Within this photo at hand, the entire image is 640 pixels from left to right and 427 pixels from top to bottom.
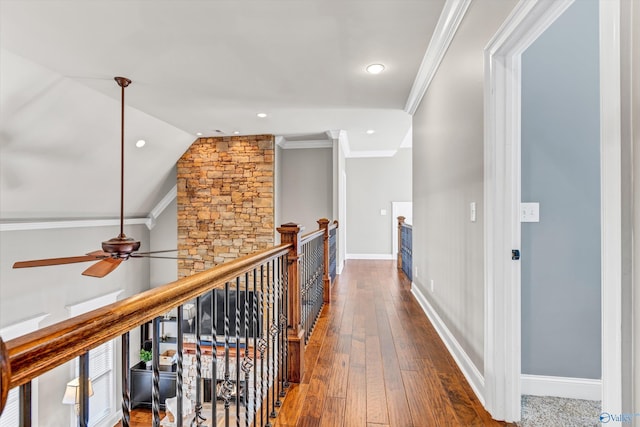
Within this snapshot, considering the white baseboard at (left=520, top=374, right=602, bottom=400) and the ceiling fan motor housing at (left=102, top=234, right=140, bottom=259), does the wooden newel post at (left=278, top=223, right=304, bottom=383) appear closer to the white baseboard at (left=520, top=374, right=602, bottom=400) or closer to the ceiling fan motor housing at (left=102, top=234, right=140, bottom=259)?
the white baseboard at (left=520, top=374, right=602, bottom=400)

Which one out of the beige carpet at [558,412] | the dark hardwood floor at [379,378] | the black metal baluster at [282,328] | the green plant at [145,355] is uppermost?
the black metal baluster at [282,328]

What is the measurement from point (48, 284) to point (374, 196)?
6295 millimetres

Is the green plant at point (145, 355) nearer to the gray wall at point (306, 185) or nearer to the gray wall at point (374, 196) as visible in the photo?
the gray wall at point (306, 185)

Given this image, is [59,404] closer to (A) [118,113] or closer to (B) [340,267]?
(A) [118,113]

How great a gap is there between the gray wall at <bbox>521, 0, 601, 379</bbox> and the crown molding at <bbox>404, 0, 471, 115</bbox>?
574 mm

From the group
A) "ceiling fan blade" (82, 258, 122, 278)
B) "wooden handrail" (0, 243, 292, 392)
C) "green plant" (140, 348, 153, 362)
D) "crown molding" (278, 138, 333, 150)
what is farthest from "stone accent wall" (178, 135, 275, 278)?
"wooden handrail" (0, 243, 292, 392)

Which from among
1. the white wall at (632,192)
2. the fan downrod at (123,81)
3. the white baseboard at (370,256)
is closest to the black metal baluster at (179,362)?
the white wall at (632,192)

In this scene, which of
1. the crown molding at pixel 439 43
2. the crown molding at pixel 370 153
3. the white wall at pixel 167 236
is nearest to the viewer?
the crown molding at pixel 439 43

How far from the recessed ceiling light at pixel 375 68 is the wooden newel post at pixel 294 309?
190 cm

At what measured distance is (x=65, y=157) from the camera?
393 centimetres

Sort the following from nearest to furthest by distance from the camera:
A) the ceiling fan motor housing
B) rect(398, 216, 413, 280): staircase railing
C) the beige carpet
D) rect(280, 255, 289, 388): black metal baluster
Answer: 1. the beige carpet
2. rect(280, 255, 289, 388): black metal baluster
3. the ceiling fan motor housing
4. rect(398, 216, 413, 280): staircase railing

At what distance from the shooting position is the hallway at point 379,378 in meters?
1.64

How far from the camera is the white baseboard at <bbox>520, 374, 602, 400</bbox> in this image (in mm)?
1711

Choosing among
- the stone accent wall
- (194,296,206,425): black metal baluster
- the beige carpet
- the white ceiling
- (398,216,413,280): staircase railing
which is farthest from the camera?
the stone accent wall
